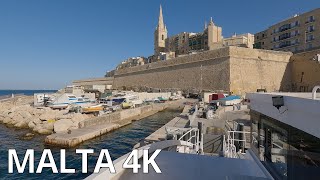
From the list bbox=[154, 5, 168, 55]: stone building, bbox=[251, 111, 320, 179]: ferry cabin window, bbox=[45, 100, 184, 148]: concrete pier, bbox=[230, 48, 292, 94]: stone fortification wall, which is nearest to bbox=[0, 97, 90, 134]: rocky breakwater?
bbox=[45, 100, 184, 148]: concrete pier

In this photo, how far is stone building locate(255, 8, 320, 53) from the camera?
37.3 m

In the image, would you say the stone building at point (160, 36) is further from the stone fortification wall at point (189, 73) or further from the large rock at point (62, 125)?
the large rock at point (62, 125)

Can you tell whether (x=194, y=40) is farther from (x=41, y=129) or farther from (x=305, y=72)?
(x=41, y=129)

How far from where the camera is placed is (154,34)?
75.6m

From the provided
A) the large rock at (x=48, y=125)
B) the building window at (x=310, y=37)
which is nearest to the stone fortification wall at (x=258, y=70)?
the building window at (x=310, y=37)

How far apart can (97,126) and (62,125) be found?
220 centimetres

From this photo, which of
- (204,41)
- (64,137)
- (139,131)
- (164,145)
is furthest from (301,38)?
(164,145)

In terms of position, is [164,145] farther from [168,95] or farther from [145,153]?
[168,95]

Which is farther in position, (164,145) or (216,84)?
(216,84)

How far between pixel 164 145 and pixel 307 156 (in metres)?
2.89

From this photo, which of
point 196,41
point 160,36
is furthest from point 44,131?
point 160,36

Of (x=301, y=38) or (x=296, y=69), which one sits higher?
(x=301, y=38)

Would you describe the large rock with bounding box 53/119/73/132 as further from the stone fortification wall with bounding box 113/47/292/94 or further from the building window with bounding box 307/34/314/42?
the building window with bounding box 307/34/314/42

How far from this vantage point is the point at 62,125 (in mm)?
15844
